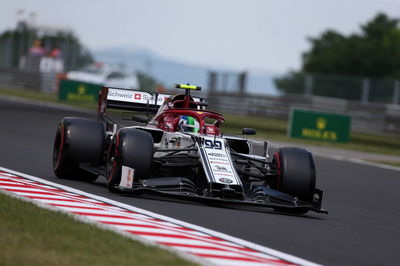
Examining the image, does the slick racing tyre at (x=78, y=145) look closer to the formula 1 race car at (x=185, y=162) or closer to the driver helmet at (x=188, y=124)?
the formula 1 race car at (x=185, y=162)

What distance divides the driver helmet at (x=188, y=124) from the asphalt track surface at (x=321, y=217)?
125 cm

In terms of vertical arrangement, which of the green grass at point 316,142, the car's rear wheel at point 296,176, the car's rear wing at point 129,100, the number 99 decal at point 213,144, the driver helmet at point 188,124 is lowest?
the green grass at point 316,142

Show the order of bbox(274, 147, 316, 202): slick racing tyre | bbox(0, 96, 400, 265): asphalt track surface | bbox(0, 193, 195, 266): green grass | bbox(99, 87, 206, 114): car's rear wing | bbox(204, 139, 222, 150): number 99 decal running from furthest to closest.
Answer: bbox(99, 87, 206, 114): car's rear wing < bbox(274, 147, 316, 202): slick racing tyre < bbox(204, 139, 222, 150): number 99 decal < bbox(0, 96, 400, 265): asphalt track surface < bbox(0, 193, 195, 266): green grass

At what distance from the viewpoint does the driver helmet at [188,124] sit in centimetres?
1228

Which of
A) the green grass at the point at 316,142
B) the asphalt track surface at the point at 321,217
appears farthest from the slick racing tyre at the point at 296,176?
the green grass at the point at 316,142

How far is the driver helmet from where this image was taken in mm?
12281

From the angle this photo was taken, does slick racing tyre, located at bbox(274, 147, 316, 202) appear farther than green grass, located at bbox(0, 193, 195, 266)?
Yes

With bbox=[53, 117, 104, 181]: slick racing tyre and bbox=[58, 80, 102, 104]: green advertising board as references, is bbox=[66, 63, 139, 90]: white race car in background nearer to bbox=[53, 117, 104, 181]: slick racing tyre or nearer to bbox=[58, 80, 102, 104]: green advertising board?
bbox=[58, 80, 102, 104]: green advertising board

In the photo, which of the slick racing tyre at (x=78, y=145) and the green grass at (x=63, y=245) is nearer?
the green grass at (x=63, y=245)

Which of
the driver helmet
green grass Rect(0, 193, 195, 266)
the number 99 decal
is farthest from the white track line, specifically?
the driver helmet

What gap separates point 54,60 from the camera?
159 ft

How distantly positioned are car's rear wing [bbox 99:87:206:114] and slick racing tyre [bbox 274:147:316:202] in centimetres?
254

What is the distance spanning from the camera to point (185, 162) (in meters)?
11.6

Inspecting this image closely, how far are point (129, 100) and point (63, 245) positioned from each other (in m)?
7.02
